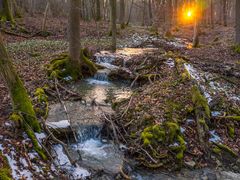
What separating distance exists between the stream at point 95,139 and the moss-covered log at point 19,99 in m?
0.79

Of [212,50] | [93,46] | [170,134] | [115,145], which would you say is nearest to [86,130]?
[115,145]

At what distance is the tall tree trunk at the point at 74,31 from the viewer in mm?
13695

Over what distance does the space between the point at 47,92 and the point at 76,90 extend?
5.16ft

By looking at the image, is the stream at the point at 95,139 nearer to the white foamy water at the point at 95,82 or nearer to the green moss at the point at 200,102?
the white foamy water at the point at 95,82

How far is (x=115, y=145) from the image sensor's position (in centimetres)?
946

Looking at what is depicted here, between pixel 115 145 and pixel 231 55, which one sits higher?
pixel 231 55

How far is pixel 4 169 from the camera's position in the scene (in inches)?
257

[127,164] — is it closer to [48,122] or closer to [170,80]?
[48,122]

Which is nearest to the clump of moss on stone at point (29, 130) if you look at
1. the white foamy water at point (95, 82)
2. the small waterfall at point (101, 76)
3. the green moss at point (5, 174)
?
A: the green moss at point (5, 174)

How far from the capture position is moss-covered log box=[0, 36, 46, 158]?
7859 mm

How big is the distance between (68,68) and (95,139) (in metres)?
5.64

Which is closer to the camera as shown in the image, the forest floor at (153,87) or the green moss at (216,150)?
the forest floor at (153,87)

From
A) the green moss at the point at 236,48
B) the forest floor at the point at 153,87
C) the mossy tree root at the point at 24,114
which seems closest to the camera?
the mossy tree root at the point at 24,114

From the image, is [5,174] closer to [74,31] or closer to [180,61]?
[74,31]
